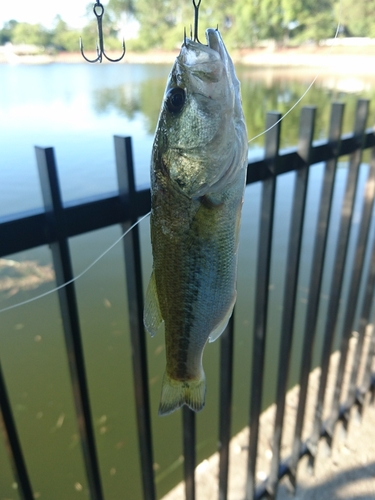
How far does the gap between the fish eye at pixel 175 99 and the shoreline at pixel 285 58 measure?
0.14 meters

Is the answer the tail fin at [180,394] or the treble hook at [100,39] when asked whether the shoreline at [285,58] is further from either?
the tail fin at [180,394]

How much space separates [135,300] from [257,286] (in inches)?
21.3

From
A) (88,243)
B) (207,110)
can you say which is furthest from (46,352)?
(207,110)

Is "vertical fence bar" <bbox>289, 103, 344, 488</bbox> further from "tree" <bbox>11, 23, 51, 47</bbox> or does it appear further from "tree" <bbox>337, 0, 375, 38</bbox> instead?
"tree" <bbox>11, 23, 51, 47</bbox>

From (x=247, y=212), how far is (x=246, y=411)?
1688mm

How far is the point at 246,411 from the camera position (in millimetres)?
3102

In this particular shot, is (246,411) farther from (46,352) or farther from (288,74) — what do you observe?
(288,74)

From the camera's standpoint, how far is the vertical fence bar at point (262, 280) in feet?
4.25

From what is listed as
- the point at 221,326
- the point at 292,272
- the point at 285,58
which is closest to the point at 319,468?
the point at 292,272

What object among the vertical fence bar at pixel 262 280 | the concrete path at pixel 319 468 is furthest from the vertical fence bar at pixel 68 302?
the concrete path at pixel 319 468

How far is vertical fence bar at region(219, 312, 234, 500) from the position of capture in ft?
4.75

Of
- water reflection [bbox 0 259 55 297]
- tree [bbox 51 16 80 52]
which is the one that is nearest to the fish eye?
tree [bbox 51 16 80 52]

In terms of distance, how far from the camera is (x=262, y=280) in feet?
5.02

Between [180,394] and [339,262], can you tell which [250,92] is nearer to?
[339,262]
